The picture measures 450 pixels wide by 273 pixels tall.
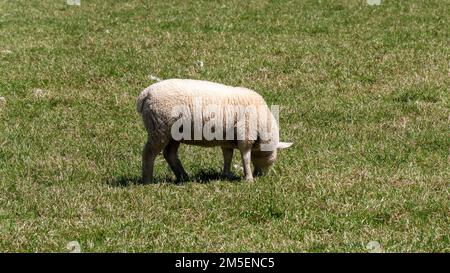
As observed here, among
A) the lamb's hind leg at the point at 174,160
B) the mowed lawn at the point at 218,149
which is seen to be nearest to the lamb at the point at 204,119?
the lamb's hind leg at the point at 174,160

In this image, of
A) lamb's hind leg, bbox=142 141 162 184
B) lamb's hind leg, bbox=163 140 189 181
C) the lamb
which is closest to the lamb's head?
the lamb

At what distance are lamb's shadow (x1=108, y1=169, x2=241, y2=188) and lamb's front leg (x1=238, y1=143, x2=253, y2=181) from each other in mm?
266

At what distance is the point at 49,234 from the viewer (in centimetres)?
845

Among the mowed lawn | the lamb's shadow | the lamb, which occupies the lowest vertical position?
the lamb's shadow

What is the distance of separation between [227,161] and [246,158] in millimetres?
481

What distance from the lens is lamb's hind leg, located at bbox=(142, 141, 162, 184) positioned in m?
10.2

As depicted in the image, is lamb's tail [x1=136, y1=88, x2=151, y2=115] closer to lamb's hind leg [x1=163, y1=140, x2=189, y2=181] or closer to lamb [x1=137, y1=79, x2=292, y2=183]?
lamb [x1=137, y1=79, x2=292, y2=183]

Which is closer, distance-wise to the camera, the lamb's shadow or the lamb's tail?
the lamb's tail

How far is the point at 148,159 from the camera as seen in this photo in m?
10.3

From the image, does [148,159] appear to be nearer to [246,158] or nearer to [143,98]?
[143,98]

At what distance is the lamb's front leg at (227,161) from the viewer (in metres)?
10.8

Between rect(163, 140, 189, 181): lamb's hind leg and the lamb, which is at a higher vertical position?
the lamb
